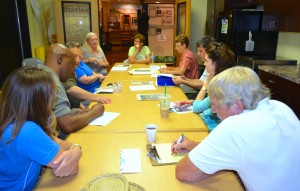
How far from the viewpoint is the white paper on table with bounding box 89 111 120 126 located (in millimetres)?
1839

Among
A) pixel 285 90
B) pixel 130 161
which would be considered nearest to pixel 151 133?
pixel 130 161

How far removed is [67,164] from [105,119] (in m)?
0.74

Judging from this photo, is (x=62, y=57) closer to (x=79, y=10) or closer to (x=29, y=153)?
(x=29, y=153)

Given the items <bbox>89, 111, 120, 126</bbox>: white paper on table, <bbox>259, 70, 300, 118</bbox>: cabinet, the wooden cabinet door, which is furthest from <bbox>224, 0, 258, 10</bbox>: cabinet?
<bbox>89, 111, 120, 126</bbox>: white paper on table

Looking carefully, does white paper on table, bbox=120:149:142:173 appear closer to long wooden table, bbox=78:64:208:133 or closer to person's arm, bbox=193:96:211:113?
long wooden table, bbox=78:64:208:133

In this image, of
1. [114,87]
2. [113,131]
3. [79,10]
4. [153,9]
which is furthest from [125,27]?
[113,131]

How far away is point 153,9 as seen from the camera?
7809mm

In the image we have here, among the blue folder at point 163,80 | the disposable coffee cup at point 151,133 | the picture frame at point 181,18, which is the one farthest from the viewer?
the picture frame at point 181,18

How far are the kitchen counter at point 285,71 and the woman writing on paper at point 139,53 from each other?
204 centimetres

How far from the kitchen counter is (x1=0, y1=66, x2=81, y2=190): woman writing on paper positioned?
250 cm

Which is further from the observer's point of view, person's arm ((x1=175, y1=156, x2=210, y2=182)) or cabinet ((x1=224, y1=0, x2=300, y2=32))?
cabinet ((x1=224, y1=0, x2=300, y2=32))

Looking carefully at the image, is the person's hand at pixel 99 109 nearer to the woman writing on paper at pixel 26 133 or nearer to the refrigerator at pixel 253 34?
the woman writing on paper at pixel 26 133

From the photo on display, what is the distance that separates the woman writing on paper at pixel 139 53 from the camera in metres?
4.67

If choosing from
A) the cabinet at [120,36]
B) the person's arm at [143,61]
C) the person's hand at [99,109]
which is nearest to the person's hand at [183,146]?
the person's hand at [99,109]
